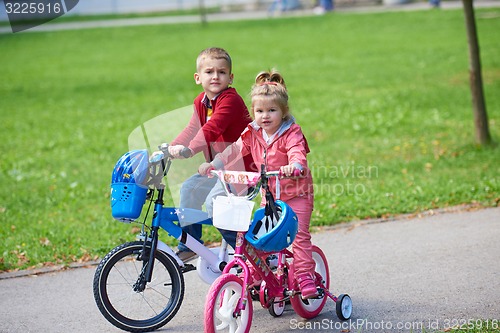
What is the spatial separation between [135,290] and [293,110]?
32.2ft

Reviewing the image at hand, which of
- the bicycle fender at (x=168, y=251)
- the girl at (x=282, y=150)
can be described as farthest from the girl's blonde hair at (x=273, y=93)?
the bicycle fender at (x=168, y=251)

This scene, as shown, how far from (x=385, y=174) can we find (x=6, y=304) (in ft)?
17.2

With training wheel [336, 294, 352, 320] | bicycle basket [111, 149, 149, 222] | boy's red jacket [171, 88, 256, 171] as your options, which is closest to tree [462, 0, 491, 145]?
boy's red jacket [171, 88, 256, 171]

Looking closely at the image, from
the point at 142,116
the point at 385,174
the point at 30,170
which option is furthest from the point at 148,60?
the point at 385,174

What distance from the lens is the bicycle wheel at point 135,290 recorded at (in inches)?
208

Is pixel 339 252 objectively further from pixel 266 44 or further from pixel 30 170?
pixel 266 44

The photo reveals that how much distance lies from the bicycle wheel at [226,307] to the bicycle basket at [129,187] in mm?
701

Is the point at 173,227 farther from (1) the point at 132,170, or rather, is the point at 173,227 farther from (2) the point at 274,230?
(2) the point at 274,230

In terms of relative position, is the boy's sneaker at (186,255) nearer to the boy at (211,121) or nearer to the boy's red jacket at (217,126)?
the boy at (211,121)

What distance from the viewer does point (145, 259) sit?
17.4 ft

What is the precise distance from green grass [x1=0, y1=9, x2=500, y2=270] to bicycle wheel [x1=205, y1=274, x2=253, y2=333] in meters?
2.62

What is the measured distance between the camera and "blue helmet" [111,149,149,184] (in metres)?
5.17

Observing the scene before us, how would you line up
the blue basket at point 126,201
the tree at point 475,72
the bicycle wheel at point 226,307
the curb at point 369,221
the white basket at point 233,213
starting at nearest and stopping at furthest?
the bicycle wheel at point 226,307
the white basket at point 233,213
the blue basket at point 126,201
the curb at point 369,221
the tree at point 475,72

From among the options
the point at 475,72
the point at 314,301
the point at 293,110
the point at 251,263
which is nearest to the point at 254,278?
the point at 251,263
